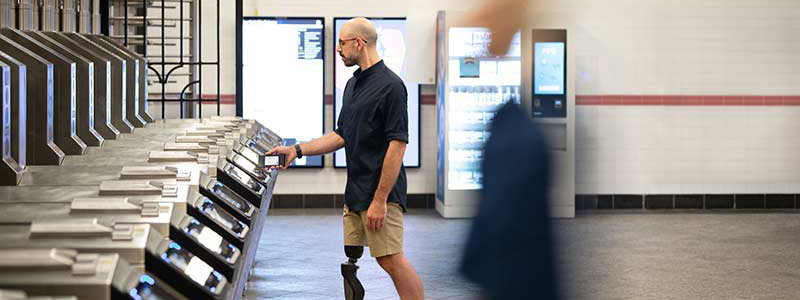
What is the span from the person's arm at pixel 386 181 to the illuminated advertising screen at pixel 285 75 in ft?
22.8

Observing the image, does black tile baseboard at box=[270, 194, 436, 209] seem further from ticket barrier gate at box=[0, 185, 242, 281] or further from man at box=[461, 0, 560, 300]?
man at box=[461, 0, 560, 300]

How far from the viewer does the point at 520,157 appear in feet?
8.82

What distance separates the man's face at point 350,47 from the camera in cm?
545

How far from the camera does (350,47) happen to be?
17.9ft

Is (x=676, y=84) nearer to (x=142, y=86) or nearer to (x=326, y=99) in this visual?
(x=326, y=99)

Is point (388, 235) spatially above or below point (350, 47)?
below

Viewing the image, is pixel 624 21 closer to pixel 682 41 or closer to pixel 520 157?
pixel 682 41

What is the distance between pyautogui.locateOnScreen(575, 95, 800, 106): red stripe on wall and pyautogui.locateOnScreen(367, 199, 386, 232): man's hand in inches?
297

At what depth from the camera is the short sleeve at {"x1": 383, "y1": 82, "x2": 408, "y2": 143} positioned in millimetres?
5230

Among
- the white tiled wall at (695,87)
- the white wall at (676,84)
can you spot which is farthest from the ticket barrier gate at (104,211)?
the white tiled wall at (695,87)

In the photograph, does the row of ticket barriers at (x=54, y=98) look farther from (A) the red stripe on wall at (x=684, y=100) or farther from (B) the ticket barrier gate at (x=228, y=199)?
(A) the red stripe on wall at (x=684, y=100)

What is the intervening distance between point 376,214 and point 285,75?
7.13m

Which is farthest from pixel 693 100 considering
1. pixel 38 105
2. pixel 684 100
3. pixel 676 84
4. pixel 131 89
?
pixel 38 105

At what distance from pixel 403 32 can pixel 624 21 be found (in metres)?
2.43
